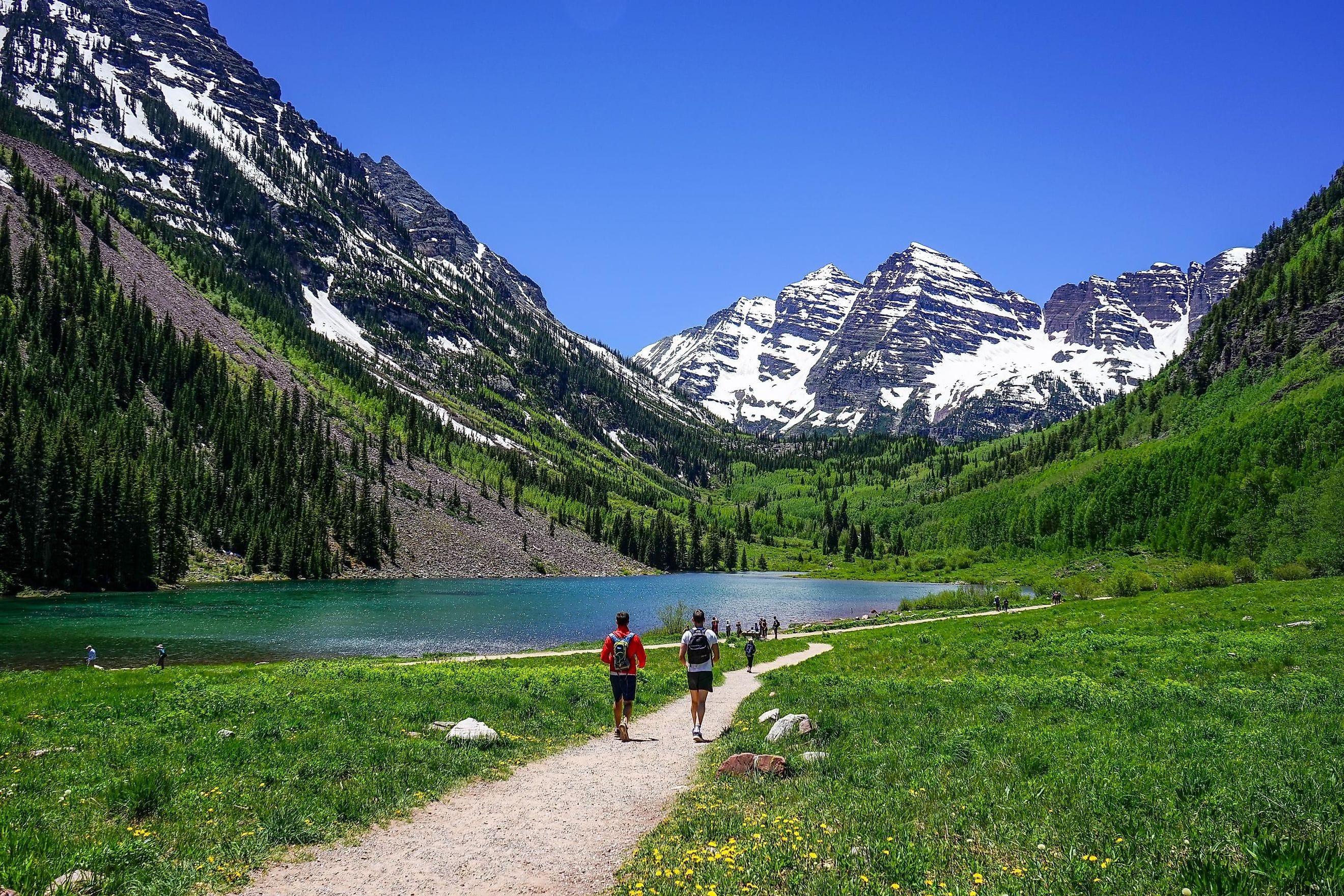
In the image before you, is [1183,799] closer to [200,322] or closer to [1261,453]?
[1261,453]

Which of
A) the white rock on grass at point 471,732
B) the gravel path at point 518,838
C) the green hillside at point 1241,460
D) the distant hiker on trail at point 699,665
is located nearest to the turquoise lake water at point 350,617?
the white rock on grass at point 471,732

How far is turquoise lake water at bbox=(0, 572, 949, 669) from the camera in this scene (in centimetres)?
5688

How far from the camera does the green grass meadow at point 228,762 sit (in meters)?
9.84

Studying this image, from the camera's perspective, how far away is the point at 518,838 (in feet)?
39.1

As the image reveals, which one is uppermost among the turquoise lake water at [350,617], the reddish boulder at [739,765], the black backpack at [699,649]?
the black backpack at [699,649]

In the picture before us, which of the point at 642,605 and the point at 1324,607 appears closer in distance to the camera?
the point at 1324,607

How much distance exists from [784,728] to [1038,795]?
812 cm

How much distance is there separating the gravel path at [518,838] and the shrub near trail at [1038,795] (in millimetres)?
987

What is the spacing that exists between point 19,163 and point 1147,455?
11740 inches

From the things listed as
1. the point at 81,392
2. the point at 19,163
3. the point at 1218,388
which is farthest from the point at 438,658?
the point at 19,163

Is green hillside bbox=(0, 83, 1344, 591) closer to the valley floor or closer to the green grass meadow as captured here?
the valley floor

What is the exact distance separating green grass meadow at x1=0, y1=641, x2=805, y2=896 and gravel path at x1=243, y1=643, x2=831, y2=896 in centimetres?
70

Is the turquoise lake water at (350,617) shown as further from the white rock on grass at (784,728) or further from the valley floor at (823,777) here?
the white rock on grass at (784,728)

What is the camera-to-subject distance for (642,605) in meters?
111
